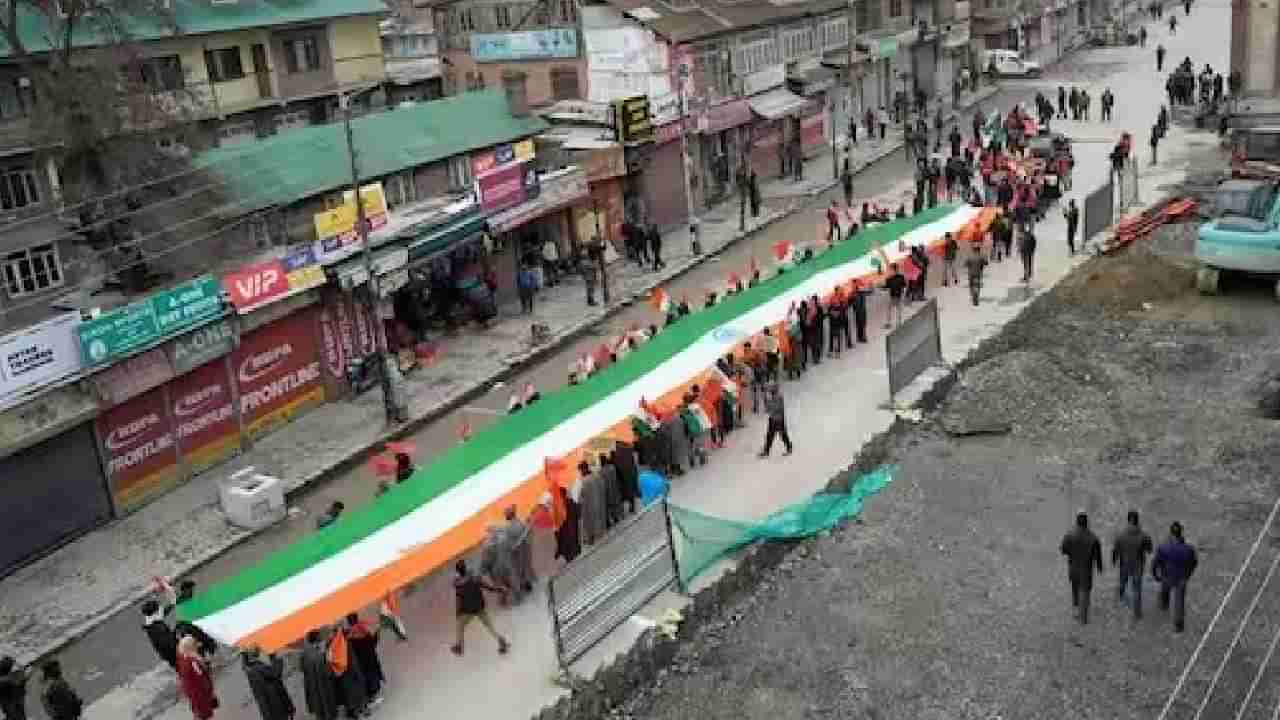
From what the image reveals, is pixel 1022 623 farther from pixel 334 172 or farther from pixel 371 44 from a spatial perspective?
pixel 371 44

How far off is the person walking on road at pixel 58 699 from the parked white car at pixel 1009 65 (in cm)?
5877

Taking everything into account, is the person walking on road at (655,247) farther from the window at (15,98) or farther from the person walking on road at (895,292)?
the window at (15,98)

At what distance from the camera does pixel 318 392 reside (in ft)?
91.9

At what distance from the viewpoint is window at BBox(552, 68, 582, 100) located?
4375 centimetres

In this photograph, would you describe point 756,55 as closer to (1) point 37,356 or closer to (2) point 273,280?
(2) point 273,280

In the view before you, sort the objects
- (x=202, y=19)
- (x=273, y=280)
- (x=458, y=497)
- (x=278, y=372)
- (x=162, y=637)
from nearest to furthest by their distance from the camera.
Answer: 1. (x=162, y=637)
2. (x=458, y=497)
3. (x=273, y=280)
4. (x=278, y=372)
5. (x=202, y=19)

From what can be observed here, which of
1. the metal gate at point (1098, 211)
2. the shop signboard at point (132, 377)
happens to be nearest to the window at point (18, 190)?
the shop signboard at point (132, 377)

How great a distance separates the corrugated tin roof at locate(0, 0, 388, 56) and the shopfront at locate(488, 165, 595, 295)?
1032 cm

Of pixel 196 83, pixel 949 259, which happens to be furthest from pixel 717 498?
pixel 196 83

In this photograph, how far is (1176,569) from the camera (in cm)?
1570

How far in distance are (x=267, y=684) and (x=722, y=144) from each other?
105 ft

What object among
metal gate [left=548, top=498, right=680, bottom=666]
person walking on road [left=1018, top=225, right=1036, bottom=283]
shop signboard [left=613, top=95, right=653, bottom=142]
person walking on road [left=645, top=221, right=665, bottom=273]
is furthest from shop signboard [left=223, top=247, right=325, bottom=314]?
person walking on road [left=1018, top=225, right=1036, bottom=283]

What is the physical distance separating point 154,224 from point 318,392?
493cm

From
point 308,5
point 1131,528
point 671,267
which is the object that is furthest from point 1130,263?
point 308,5
